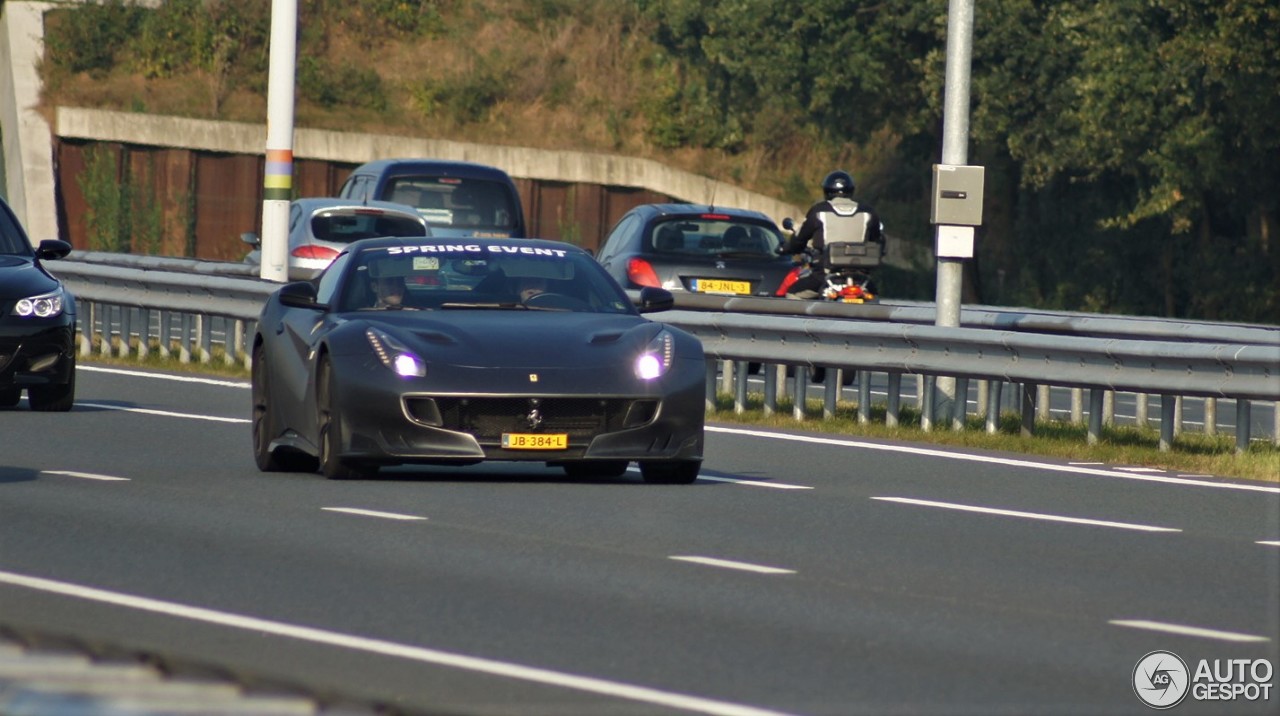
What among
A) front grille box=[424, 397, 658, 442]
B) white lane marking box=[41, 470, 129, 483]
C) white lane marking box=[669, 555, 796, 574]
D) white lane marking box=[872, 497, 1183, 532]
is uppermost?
front grille box=[424, 397, 658, 442]

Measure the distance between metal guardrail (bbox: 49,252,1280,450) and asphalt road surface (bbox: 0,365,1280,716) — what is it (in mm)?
1142

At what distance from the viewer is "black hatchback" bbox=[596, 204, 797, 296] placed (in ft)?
77.8

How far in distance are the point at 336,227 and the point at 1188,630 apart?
18.5 m

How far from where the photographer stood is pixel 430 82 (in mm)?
55406

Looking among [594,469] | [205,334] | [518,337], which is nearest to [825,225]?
[205,334]

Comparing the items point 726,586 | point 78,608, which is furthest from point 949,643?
point 78,608

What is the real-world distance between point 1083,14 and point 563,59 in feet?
58.6

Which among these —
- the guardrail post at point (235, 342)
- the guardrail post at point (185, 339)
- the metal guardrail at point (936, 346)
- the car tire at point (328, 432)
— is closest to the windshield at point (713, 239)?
the metal guardrail at point (936, 346)

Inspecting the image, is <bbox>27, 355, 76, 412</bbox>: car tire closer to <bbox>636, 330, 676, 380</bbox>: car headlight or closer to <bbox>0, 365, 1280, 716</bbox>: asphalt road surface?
<bbox>0, 365, 1280, 716</bbox>: asphalt road surface

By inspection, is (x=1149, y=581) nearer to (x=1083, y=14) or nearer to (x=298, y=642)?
(x=298, y=642)

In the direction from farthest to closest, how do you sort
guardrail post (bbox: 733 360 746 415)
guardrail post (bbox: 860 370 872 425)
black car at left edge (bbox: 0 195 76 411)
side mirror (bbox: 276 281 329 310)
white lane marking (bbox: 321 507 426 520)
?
guardrail post (bbox: 733 360 746 415) < guardrail post (bbox: 860 370 872 425) < black car at left edge (bbox: 0 195 76 411) < side mirror (bbox: 276 281 329 310) < white lane marking (bbox: 321 507 426 520)

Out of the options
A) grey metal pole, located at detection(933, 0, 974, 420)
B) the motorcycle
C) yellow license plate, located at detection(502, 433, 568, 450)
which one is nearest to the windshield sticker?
yellow license plate, located at detection(502, 433, 568, 450)

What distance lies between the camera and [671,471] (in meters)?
14.0

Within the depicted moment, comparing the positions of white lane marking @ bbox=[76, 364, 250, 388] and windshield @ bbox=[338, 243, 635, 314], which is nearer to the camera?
windshield @ bbox=[338, 243, 635, 314]
